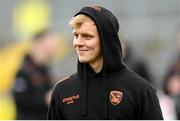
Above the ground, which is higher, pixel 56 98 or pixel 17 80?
pixel 56 98

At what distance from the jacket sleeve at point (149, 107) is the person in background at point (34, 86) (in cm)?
424

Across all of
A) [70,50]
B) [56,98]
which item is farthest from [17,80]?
[70,50]

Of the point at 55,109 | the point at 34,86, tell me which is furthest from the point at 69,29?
the point at 55,109

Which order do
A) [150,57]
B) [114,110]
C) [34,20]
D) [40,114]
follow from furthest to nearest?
[150,57] → [34,20] → [40,114] → [114,110]

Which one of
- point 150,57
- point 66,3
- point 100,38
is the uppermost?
point 100,38

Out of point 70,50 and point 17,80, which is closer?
point 17,80

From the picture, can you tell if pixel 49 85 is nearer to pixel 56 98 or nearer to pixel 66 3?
pixel 56 98

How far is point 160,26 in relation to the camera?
48.3 feet

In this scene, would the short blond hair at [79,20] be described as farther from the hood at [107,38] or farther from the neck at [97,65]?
the neck at [97,65]

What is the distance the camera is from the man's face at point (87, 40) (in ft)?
15.8

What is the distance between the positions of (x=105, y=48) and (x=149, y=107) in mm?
444

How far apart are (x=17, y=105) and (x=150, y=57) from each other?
5.65 meters

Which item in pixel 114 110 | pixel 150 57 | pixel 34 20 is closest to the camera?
pixel 114 110

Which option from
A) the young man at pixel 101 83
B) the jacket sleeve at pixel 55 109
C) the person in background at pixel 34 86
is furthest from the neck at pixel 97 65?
the person in background at pixel 34 86
